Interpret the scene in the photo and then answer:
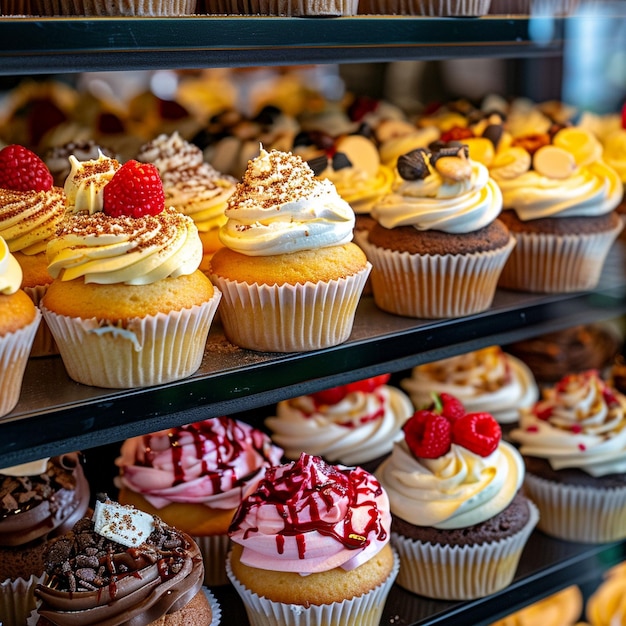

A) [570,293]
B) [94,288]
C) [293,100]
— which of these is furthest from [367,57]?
[293,100]

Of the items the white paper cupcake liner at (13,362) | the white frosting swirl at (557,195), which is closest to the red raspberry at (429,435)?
the white frosting swirl at (557,195)

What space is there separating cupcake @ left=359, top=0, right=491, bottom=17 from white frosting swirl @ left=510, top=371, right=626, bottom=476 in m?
1.06

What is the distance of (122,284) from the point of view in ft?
4.87

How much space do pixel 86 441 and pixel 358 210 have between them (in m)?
0.94

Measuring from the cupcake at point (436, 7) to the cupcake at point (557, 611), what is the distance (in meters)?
1.61

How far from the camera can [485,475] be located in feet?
6.42

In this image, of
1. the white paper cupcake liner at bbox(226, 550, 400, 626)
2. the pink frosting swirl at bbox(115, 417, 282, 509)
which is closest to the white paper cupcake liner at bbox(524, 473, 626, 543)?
the white paper cupcake liner at bbox(226, 550, 400, 626)

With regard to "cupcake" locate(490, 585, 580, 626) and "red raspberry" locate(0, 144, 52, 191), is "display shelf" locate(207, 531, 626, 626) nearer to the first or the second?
"cupcake" locate(490, 585, 580, 626)

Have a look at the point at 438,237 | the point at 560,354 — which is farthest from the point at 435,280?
the point at 560,354

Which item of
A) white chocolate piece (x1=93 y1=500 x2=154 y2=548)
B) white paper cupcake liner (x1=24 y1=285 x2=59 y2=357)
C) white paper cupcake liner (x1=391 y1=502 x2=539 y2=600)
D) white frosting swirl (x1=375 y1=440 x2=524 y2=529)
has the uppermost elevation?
white paper cupcake liner (x1=24 y1=285 x2=59 y2=357)

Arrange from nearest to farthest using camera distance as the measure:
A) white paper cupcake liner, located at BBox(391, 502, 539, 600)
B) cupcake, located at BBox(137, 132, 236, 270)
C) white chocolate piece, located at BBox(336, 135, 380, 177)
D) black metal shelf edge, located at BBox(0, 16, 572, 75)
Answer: black metal shelf edge, located at BBox(0, 16, 572, 75) < cupcake, located at BBox(137, 132, 236, 270) < white paper cupcake liner, located at BBox(391, 502, 539, 600) < white chocolate piece, located at BBox(336, 135, 380, 177)

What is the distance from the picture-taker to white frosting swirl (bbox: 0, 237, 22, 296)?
138cm

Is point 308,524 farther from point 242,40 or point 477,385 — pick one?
point 477,385

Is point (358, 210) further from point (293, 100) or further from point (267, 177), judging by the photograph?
point (293, 100)
